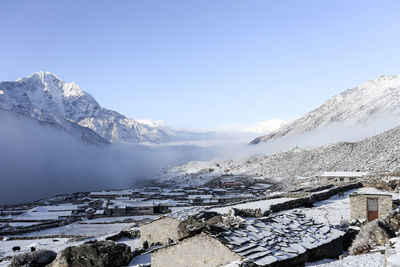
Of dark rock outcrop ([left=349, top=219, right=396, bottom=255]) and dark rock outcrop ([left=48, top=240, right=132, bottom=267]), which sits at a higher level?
dark rock outcrop ([left=349, top=219, right=396, bottom=255])

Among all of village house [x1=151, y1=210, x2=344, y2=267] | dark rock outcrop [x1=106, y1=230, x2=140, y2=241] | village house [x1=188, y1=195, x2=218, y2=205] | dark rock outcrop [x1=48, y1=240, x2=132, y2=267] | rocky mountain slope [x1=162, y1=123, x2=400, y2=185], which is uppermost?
rocky mountain slope [x1=162, y1=123, x2=400, y2=185]

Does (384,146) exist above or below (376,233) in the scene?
above

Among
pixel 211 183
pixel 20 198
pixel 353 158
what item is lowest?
pixel 20 198

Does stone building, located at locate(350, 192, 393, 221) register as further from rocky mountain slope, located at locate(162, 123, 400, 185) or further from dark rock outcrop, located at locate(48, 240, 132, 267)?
rocky mountain slope, located at locate(162, 123, 400, 185)

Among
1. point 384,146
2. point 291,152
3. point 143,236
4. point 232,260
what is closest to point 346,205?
point 143,236

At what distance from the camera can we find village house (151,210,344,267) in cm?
1271

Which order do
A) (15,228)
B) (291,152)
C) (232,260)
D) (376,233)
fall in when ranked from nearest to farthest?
(232,260), (376,233), (15,228), (291,152)

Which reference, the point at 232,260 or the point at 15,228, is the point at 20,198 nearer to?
the point at 15,228

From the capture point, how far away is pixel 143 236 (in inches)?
940

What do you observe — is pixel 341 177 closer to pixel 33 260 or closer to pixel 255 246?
pixel 255 246

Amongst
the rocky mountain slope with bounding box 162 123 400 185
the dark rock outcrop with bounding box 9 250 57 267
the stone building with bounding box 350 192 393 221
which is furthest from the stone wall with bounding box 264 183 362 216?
the rocky mountain slope with bounding box 162 123 400 185

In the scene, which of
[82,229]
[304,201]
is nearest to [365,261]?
[304,201]

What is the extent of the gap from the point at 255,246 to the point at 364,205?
12.1 m

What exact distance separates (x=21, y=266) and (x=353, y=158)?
9202 centimetres
